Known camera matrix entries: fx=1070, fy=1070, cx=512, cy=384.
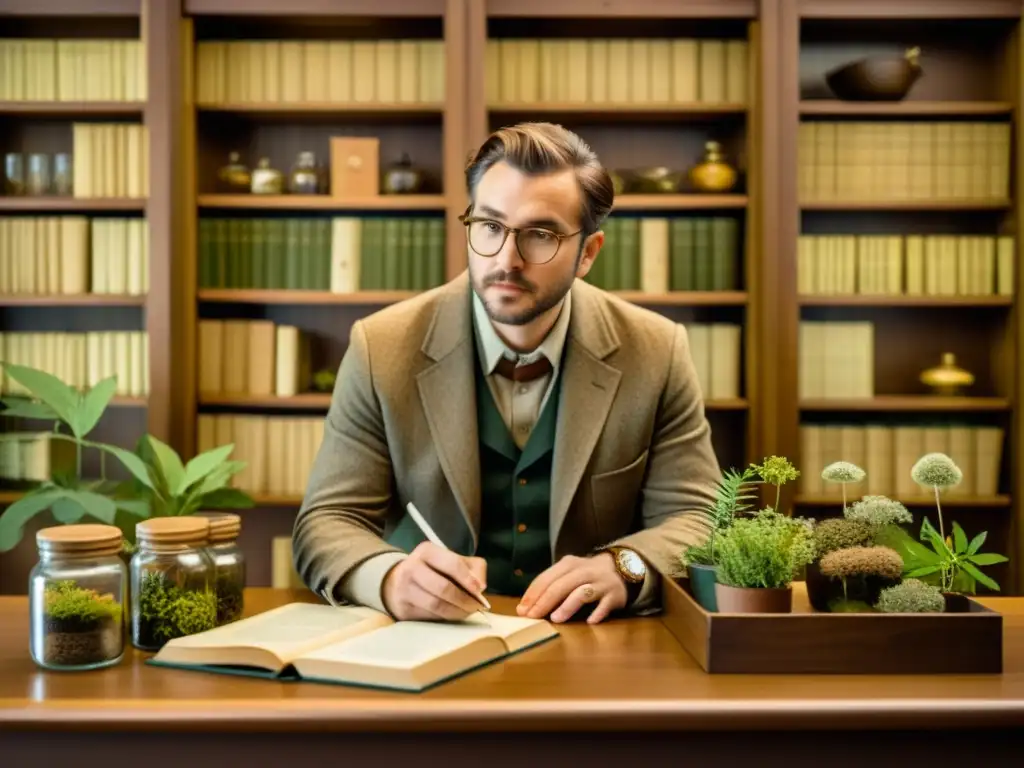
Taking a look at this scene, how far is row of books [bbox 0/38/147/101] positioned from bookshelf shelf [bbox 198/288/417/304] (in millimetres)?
674

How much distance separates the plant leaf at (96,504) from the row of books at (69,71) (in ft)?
4.42

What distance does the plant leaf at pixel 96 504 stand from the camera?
108 inches

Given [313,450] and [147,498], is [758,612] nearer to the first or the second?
[147,498]

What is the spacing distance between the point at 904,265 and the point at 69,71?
9.09 feet

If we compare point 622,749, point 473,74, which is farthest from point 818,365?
point 622,749

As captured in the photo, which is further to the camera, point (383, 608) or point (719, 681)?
point (383, 608)

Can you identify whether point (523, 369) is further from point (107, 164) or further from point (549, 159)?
point (107, 164)

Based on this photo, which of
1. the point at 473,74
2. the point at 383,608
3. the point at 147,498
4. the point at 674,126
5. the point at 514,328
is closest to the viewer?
the point at 383,608

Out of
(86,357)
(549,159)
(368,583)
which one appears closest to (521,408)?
(549,159)

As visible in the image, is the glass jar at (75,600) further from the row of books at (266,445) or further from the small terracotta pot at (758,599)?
the row of books at (266,445)

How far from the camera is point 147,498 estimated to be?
292 cm

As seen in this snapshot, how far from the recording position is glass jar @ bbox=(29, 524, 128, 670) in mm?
1174

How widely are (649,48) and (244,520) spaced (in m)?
2.10

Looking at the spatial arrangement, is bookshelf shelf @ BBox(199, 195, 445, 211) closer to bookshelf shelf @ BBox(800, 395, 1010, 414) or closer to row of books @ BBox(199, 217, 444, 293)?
row of books @ BBox(199, 217, 444, 293)
